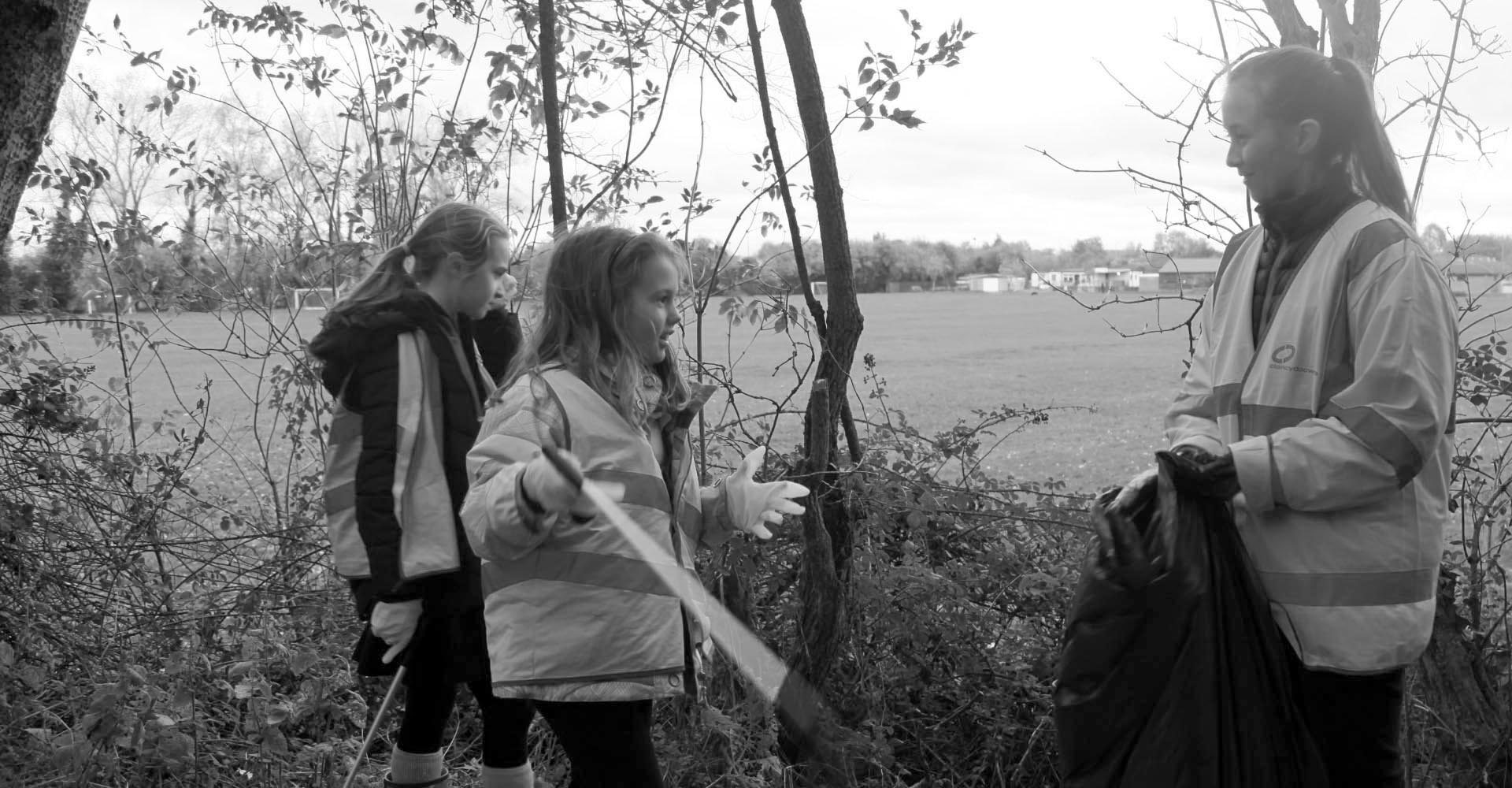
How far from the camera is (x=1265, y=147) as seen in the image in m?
2.01

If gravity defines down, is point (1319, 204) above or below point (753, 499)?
above

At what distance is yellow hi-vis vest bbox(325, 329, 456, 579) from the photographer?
2.57 m

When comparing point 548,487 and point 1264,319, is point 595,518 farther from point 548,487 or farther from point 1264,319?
point 1264,319

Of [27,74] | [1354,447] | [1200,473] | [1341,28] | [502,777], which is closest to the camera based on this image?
[1354,447]

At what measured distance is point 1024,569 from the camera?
4.07 metres

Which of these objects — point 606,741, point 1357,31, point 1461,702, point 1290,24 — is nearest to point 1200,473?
point 606,741

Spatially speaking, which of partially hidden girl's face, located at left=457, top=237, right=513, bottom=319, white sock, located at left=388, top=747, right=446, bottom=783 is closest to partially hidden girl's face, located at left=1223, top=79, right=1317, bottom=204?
partially hidden girl's face, located at left=457, top=237, right=513, bottom=319

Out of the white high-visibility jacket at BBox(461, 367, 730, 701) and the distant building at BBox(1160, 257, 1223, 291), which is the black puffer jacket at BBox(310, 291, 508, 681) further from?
the distant building at BBox(1160, 257, 1223, 291)

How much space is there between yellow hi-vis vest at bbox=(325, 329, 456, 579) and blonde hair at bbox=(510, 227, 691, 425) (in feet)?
1.35

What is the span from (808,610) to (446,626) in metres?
0.97

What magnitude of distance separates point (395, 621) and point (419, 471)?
349mm

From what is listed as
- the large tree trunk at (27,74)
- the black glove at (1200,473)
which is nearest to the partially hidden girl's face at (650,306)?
the black glove at (1200,473)

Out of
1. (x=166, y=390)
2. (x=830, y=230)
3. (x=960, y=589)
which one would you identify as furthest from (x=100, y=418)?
(x=166, y=390)

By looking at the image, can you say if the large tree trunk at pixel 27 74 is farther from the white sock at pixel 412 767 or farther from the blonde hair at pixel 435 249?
the white sock at pixel 412 767
